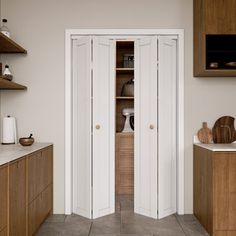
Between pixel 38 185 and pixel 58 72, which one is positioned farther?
pixel 58 72

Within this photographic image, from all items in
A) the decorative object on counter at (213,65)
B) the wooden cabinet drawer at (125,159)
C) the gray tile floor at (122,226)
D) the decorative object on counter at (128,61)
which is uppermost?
the decorative object on counter at (128,61)

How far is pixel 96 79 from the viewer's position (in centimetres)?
319

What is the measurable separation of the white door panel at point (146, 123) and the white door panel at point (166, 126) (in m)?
0.06

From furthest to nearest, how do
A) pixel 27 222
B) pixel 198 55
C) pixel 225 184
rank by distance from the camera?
pixel 198 55 → pixel 225 184 → pixel 27 222

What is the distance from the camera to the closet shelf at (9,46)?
9.01 ft

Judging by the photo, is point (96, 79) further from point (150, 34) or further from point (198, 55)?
point (198, 55)

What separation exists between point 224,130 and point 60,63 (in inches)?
77.5

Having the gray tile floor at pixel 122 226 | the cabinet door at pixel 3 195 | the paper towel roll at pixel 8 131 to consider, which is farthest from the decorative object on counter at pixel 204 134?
the cabinet door at pixel 3 195

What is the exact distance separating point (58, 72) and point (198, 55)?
1.54m

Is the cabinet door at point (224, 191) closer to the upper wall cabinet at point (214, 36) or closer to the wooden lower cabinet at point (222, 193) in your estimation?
the wooden lower cabinet at point (222, 193)

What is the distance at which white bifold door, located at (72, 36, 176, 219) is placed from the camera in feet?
10.5

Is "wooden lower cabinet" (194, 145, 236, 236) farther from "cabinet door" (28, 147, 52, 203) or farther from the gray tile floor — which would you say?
"cabinet door" (28, 147, 52, 203)

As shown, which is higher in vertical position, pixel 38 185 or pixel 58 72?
pixel 58 72

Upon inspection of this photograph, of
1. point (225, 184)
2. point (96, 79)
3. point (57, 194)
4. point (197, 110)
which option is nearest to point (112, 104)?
point (96, 79)
